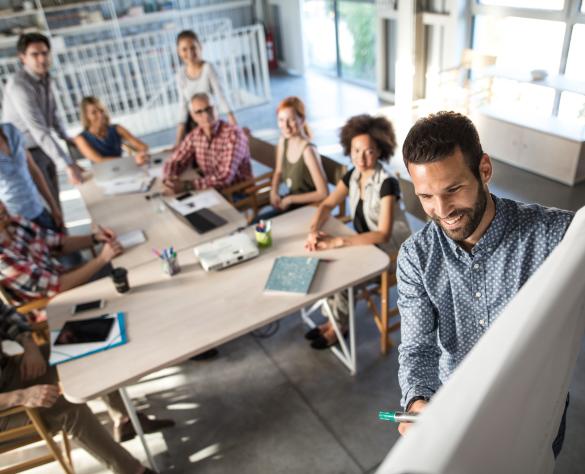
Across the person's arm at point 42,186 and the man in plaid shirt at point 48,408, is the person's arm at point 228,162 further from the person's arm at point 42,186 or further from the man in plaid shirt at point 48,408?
the man in plaid shirt at point 48,408

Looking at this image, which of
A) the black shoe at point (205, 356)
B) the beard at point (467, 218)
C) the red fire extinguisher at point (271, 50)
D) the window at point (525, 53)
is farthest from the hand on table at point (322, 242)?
the red fire extinguisher at point (271, 50)

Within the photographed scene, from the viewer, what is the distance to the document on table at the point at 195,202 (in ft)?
9.31

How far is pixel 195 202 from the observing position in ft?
9.55

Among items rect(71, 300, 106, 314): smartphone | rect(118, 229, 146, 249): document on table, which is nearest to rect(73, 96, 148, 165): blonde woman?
rect(118, 229, 146, 249): document on table

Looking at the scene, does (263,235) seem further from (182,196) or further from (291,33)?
(291,33)

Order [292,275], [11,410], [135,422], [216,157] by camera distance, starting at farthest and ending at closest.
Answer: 1. [216,157]
2. [292,275]
3. [135,422]
4. [11,410]

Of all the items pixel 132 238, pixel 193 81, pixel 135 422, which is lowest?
pixel 135 422

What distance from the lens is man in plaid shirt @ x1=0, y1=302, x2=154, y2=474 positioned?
6.55ft

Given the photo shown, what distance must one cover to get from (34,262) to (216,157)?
139 centimetres

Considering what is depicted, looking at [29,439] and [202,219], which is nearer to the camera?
[29,439]

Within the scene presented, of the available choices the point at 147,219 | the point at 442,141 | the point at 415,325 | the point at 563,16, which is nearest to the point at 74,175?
the point at 147,219

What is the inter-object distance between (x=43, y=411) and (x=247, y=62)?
5.79 metres

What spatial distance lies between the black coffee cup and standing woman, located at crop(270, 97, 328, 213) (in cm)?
122

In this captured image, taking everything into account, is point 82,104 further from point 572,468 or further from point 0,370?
point 572,468
